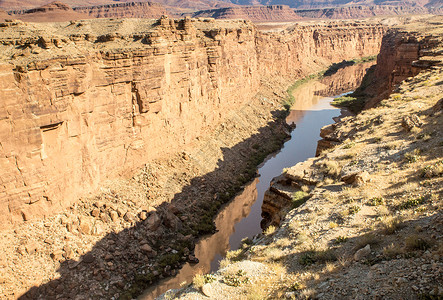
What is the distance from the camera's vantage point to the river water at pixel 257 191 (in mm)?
20436

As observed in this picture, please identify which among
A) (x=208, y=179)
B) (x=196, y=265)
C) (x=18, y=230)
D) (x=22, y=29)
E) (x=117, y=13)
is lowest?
(x=196, y=265)

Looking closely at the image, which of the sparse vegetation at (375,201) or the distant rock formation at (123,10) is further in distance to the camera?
the distant rock formation at (123,10)

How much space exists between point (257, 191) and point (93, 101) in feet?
48.0

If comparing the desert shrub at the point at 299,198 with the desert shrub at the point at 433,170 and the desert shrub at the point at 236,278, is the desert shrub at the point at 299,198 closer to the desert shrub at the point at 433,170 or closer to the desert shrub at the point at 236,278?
the desert shrub at the point at 433,170

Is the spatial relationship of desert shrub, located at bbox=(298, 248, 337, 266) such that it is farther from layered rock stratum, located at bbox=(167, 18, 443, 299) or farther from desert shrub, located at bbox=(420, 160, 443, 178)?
desert shrub, located at bbox=(420, 160, 443, 178)

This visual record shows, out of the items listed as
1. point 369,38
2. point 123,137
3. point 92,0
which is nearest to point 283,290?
point 123,137

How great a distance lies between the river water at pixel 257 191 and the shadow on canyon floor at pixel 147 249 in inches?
21.8

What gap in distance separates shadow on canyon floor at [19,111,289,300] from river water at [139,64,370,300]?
0.55m

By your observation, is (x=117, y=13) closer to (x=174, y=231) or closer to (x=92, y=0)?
(x=92, y=0)

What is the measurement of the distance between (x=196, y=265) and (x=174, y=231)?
2.43 meters

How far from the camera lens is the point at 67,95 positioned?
18359mm

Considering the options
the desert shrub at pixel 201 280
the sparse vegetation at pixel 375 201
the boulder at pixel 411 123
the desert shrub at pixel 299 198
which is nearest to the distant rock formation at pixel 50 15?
the desert shrub at pixel 299 198

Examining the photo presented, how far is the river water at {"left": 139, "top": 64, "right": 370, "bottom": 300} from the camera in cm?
2044

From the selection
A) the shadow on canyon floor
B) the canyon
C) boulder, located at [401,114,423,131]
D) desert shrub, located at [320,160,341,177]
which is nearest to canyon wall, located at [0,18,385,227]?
the canyon
